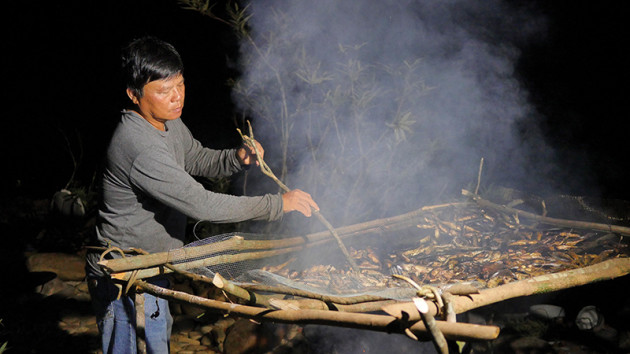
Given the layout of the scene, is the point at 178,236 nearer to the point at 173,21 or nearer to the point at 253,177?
the point at 253,177

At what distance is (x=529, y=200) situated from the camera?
518 centimetres

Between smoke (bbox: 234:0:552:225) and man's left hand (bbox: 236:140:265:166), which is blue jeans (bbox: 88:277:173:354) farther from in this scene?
smoke (bbox: 234:0:552:225)

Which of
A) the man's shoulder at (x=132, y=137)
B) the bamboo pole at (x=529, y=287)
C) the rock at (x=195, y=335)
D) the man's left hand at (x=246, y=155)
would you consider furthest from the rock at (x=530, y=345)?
the man's shoulder at (x=132, y=137)

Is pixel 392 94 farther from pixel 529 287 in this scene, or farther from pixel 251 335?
pixel 529 287

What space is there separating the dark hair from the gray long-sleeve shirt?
23cm

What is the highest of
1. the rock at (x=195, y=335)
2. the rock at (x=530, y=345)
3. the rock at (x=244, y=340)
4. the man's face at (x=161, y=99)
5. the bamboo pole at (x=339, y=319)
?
the man's face at (x=161, y=99)

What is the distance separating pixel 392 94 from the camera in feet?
23.2

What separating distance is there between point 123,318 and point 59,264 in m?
4.77

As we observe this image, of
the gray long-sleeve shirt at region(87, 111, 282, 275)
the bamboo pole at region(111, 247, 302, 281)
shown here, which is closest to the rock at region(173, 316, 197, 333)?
the bamboo pole at region(111, 247, 302, 281)

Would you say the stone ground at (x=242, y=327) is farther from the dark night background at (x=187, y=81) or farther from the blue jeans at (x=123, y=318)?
the dark night background at (x=187, y=81)

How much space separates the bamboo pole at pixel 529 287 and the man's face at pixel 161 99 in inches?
78.6

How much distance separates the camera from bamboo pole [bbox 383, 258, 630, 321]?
2.12 meters

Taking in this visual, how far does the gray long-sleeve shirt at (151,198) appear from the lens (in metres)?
2.80

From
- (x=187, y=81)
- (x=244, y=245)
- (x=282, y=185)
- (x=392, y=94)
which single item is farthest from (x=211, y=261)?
(x=187, y=81)
